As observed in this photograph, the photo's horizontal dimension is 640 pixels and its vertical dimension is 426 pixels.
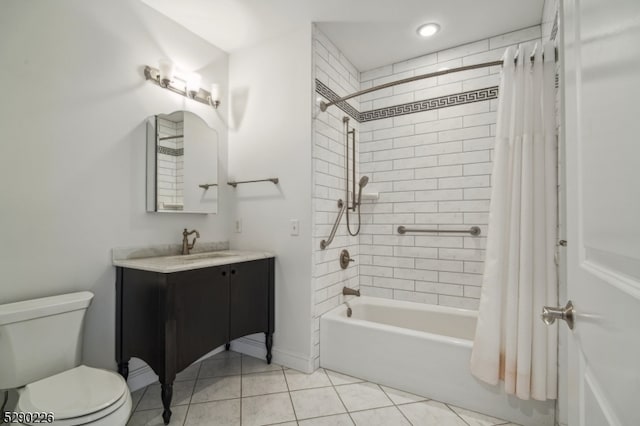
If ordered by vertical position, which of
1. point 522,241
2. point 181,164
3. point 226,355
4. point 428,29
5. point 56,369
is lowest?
point 226,355

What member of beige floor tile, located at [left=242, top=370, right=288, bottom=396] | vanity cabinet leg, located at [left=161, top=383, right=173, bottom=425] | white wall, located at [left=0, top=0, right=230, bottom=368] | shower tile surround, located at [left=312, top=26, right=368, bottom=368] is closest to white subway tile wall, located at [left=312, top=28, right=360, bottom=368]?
shower tile surround, located at [left=312, top=26, right=368, bottom=368]

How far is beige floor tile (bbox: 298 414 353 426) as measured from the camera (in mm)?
1654

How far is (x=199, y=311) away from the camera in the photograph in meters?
1.82

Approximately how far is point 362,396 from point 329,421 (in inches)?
13.1

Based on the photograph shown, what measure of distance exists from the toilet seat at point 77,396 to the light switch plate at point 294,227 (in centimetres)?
134

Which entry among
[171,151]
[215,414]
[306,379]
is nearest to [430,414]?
[306,379]

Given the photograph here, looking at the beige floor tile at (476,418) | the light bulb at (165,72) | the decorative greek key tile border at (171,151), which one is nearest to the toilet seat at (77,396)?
the decorative greek key tile border at (171,151)

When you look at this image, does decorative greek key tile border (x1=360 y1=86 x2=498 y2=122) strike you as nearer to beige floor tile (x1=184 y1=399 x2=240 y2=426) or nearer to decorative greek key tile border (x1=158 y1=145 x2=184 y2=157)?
decorative greek key tile border (x1=158 y1=145 x2=184 y2=157)

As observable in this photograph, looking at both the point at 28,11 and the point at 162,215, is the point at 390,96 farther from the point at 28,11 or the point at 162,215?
the point at 28,11

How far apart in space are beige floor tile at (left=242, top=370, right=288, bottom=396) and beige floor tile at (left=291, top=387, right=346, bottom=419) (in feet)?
0.46

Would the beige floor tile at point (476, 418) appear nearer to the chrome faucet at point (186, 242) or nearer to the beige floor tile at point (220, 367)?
the beige floor tile at point (220, 367)

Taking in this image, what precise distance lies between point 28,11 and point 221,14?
108 cm

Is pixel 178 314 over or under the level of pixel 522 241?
under

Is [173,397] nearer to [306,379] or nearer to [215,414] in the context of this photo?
[215,414]
